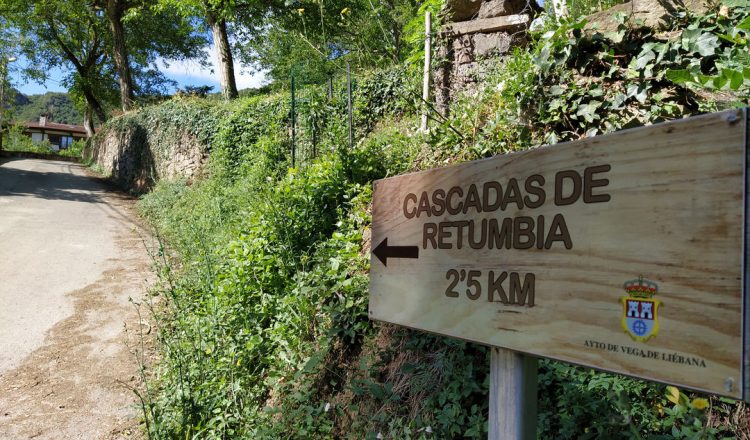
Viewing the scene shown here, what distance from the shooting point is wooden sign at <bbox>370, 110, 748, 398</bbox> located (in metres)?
0.94

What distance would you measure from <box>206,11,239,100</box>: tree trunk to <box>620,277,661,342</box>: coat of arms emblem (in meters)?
16.5

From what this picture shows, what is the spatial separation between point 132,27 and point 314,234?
31342 millimetres

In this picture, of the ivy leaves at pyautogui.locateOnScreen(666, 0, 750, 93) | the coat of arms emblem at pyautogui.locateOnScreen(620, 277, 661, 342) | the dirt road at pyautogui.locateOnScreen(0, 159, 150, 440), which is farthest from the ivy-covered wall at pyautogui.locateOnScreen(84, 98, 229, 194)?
the coat of arms emblem at pyautogui.locateOnScreen(620, 277, 661, 342)

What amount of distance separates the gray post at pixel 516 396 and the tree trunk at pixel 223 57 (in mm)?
16249

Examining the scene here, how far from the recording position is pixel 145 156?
17203 millimetres

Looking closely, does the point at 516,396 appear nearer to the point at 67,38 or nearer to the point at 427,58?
the point at 427,58

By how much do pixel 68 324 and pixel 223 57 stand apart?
43.2 ft

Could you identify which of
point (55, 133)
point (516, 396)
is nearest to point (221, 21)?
point (516, 396)

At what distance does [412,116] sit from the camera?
692 centimetres

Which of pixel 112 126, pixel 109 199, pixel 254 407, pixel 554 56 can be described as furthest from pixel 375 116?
pixel 112 126

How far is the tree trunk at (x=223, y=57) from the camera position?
16.5 metres

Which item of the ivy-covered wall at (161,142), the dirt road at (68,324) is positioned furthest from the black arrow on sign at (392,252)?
the ivy-covered wall at (161,142)

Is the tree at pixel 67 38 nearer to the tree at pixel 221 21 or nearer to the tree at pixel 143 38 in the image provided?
the tree at pixel 143 38

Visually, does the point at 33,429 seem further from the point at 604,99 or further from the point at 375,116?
the point at 375,116
